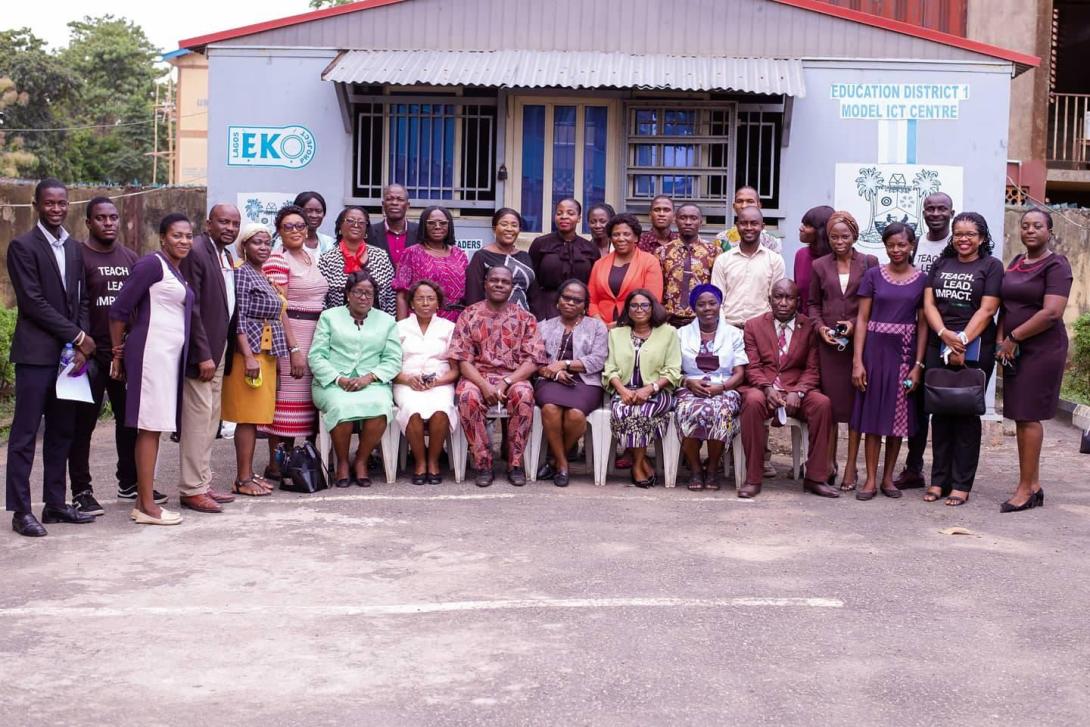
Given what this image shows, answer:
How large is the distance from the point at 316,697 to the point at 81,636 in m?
1.23

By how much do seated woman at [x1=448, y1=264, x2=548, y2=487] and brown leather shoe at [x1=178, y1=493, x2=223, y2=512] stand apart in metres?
1.73

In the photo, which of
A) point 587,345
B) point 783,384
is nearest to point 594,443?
point 587,345

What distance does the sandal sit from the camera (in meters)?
8.19

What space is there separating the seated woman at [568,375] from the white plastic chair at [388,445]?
3.10ft

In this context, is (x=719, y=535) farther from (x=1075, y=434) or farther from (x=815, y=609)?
(x=1075, y=434)

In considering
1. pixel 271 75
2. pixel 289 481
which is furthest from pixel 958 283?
pixel 271 75

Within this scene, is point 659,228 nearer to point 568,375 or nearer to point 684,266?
point 684,266

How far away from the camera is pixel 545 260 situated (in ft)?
30.3

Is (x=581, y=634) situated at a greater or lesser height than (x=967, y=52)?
lesser

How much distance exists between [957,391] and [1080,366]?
6370 mm

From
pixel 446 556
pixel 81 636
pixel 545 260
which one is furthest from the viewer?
pixel 545 260

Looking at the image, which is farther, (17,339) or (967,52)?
(967,52)

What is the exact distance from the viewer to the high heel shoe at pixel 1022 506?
314 inches

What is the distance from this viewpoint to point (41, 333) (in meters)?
6.97
